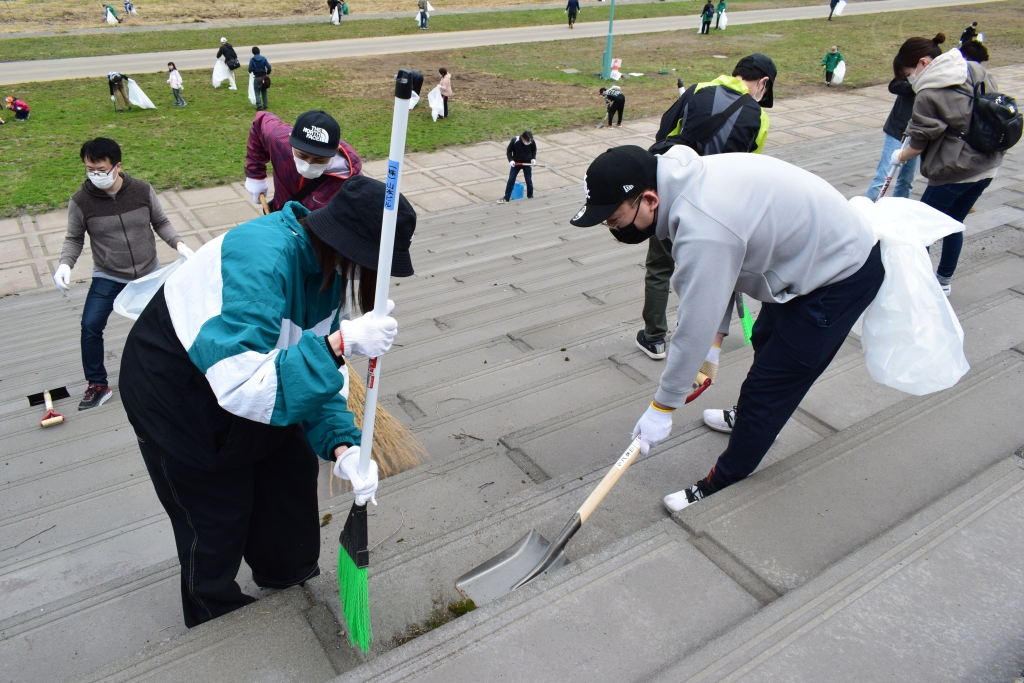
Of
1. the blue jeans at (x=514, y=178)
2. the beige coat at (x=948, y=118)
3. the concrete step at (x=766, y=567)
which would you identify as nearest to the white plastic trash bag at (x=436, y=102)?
the blue jeans at (x=514, y=178)

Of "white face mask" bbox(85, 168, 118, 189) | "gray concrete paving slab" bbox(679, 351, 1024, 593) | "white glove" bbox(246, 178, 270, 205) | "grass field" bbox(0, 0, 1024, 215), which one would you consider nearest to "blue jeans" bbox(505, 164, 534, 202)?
"grass field" bbox(0, 0, 1024, 215)

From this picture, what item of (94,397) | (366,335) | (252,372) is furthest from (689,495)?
(94,397)

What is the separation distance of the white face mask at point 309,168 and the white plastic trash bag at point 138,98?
13.2 meters

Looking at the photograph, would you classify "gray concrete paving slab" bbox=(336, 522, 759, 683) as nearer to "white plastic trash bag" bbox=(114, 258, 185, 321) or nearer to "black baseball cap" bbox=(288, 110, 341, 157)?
"black baseball cap" bbox=(288, 110, 341, 157)

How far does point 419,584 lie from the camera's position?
104 inches

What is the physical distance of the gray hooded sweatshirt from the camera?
242 cm

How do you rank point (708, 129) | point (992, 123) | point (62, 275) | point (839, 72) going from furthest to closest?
point (839, 72) < point (62, 275) < point (992, 123) < point (708, 129)

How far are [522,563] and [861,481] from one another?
1.49 meters

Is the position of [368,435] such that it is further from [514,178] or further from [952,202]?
[514,178]

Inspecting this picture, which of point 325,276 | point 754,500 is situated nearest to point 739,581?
point 754,500

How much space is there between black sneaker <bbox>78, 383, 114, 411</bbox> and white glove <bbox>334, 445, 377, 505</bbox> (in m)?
3.05

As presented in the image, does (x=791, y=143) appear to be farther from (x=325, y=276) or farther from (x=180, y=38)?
(x=180, y=38)

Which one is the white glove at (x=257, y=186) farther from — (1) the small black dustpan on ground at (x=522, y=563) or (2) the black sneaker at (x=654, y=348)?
(1) the small black dustpan on ground at (x=522, y=563)

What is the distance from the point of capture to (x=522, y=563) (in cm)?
268
